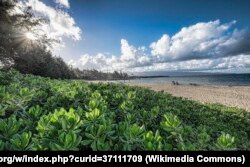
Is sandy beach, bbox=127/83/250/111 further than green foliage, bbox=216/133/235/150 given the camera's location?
Yes

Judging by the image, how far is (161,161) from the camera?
173cm

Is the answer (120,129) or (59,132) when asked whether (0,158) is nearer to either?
(59,132)

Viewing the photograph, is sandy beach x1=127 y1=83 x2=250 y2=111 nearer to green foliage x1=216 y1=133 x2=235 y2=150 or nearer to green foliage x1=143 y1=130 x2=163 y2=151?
green foliage x1=216 y1=133 x2=235 y2=150

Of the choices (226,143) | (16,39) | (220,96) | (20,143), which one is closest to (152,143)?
(226,143)

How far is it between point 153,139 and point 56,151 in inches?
28.1

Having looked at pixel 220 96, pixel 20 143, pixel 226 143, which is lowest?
pixel 220 96

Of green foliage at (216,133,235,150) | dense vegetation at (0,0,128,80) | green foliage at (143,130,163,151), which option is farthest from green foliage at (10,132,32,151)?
dense vegetation at (0,0,128,80)

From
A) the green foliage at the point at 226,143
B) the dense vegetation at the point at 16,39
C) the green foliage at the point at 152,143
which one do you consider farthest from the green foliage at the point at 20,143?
the dense vegetation at the point at 16,39

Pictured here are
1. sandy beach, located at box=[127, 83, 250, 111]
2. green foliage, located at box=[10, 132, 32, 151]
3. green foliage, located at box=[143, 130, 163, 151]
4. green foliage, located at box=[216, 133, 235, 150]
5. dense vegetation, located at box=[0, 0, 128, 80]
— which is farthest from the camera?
sandy beach, located at box=[127, 83, 250, 111]

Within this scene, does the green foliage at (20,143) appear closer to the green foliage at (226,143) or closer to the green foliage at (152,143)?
the green foliage at (152,143)

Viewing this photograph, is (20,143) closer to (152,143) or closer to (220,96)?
(152,143)

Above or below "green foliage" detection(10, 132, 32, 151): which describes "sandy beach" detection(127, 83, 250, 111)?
below

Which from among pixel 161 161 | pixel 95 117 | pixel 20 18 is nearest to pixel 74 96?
pixel 95 117

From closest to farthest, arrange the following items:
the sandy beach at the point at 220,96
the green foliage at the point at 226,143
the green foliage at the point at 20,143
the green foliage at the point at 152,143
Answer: the green foliage at the point at 20,143 → the green foliage at the point at 152,143 → the green foliage at the point at 226,143 → the sandy beach at the point at 220,96
